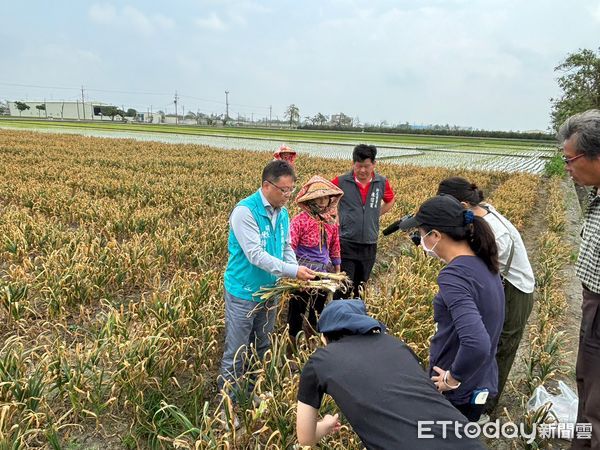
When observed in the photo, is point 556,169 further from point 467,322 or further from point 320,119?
point 320,119

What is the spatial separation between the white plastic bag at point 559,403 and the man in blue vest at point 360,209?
1705 mm

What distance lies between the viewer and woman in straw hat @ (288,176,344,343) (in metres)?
3.29

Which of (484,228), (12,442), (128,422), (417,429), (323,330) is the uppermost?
(484,228)

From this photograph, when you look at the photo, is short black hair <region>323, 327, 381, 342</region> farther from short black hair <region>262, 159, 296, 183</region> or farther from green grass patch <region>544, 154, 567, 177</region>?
green grass patch <region>544, 154, 567, 177</region>

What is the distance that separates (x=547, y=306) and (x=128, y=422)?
439cm

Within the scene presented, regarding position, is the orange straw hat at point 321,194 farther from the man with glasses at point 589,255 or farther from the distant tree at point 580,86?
the distant tree at point 580,86

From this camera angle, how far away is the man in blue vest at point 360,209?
13.0 ft

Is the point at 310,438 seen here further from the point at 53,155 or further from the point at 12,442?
the point at 53,155

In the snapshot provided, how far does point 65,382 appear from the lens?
8.42 feet

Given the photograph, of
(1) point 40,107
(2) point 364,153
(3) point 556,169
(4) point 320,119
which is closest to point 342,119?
(4) point 320,119

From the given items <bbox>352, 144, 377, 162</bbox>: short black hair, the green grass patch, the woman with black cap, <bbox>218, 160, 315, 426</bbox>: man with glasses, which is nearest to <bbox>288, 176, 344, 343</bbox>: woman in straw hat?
<bbox>218, 160, 315, 426</bbox>: man with glasses

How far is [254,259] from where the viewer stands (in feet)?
8.42

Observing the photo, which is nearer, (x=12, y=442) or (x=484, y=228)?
(x=484, y=228)

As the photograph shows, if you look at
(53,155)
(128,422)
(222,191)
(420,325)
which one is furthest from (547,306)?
(53,155)
